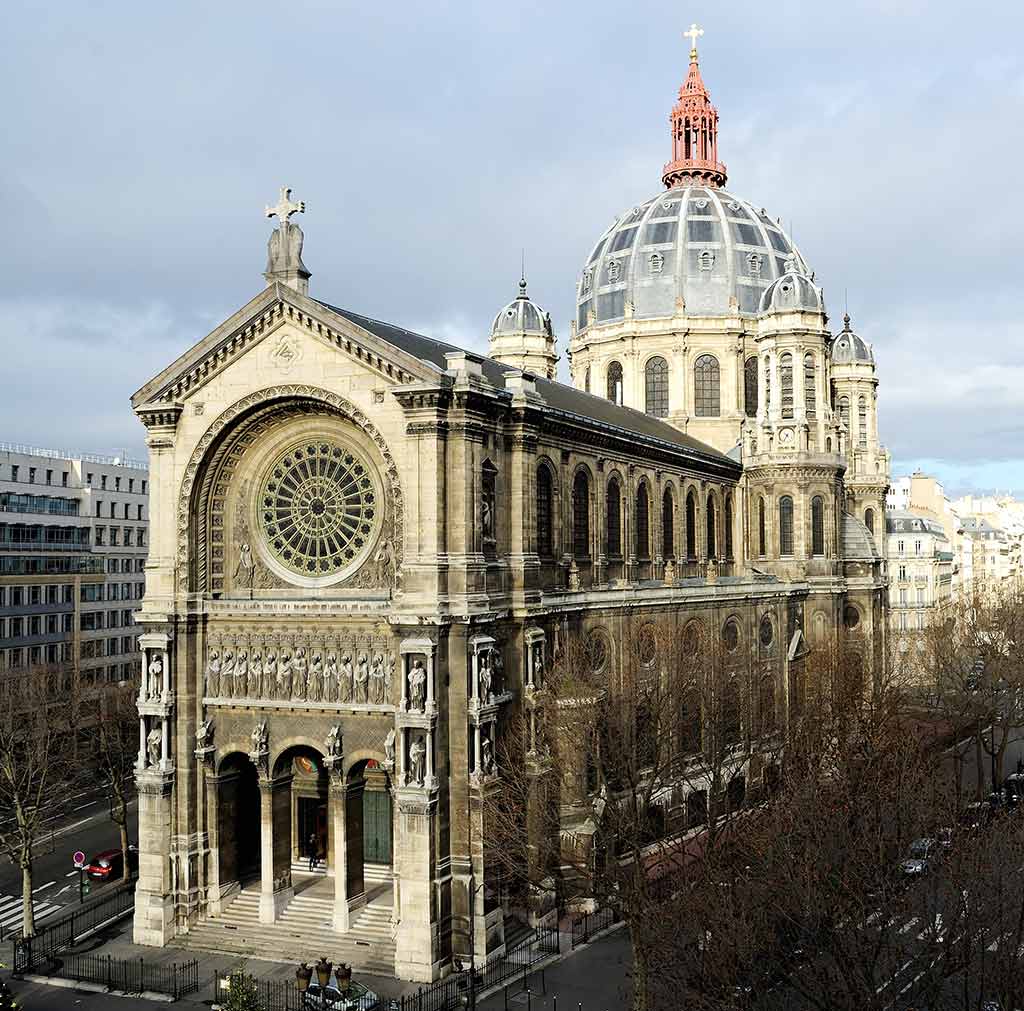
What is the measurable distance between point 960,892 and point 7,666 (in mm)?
66790

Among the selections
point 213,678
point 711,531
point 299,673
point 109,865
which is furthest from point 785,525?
point 109,865

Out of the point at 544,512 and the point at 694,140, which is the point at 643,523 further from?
the point at 694,140

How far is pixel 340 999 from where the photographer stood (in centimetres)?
3791

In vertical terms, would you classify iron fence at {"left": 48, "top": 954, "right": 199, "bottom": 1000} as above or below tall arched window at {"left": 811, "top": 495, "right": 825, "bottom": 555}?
below

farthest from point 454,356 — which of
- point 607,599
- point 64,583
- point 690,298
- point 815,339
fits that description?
point 64,583

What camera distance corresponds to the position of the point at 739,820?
4391 cm

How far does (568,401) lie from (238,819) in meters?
27.2

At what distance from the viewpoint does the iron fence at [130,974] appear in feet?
137

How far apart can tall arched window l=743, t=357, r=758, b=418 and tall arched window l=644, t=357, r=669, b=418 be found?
230 inches

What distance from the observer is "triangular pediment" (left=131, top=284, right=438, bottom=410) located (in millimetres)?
44312

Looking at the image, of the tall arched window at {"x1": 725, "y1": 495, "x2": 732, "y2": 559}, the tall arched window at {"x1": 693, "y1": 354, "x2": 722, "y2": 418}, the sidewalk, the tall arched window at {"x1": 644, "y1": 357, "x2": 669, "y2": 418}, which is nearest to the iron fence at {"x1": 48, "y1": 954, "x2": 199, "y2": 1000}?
the sidewalk

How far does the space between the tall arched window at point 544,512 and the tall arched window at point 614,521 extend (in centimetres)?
690

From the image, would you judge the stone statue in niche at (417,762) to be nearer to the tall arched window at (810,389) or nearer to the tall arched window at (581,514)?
the tall arched window at (581,514)

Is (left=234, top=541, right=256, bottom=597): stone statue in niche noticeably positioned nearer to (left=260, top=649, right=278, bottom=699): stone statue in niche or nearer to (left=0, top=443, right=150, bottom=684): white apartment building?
(left=260, top=649, right=278, bottom=699): stone statue in niche
